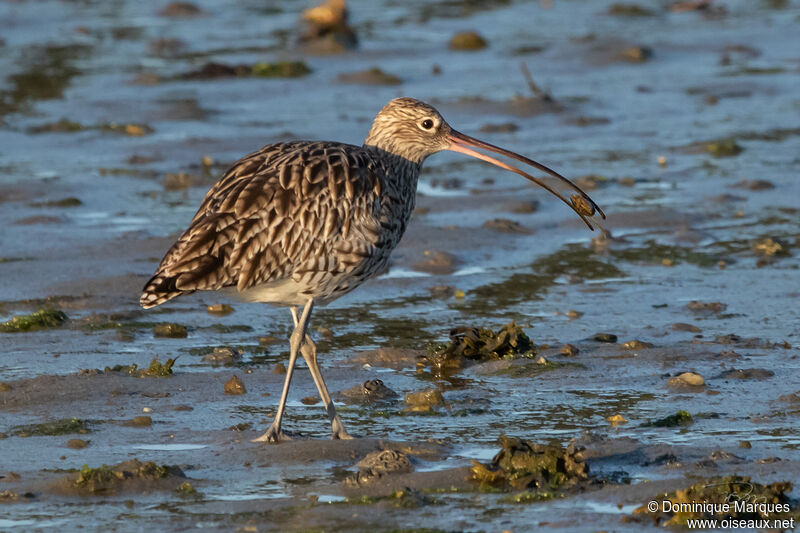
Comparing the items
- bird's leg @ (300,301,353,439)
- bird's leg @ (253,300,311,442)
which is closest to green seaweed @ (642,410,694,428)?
bird's leg @ (300,301,353,439)

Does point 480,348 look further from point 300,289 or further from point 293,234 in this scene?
point 293,234

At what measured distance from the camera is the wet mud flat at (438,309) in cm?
642

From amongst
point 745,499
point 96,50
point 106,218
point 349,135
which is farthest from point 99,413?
point 96,50

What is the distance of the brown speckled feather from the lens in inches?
276

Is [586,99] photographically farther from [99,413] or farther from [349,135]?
[99,413]

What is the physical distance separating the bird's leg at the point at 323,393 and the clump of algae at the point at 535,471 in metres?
0.91

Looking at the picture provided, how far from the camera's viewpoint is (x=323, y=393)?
7.39 metres

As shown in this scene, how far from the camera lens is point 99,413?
7562 millimetres

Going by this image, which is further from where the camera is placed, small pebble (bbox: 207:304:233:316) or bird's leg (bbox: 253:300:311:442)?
small pebble (bbox: 207:304:233:316)

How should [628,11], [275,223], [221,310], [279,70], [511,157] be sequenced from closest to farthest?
[275,223], [511,157], [221,310], [279,70], [628,11]

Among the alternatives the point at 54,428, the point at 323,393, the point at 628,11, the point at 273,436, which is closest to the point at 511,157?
the point at 323,393

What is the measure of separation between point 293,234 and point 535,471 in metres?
1.78

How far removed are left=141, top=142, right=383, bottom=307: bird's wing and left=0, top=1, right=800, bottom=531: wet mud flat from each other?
845 mm

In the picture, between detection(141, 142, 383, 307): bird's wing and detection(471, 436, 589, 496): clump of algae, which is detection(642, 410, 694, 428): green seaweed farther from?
detection(141, 142, 383, 307): bird's wing
